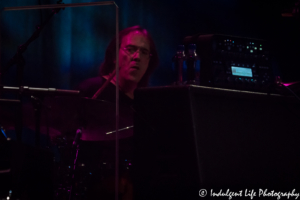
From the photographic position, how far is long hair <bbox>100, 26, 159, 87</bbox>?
10.9 ft

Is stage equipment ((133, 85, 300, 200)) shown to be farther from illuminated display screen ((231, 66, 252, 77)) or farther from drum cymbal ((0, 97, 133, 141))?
drum cymbal ((0, 97, 133, 141))

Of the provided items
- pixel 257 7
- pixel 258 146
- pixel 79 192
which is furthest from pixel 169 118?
pixel 257 7

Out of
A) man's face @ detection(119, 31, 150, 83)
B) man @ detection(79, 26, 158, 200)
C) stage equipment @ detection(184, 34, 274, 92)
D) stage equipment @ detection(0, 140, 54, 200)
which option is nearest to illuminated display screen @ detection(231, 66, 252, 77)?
stage equipment @ detection(184, 34, 274, 92)

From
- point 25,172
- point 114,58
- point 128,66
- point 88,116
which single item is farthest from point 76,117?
point 128,66

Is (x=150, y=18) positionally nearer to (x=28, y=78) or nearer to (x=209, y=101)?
(x=28, y=78)

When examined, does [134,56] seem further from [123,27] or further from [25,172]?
[25,172]

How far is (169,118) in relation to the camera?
1.58 metres

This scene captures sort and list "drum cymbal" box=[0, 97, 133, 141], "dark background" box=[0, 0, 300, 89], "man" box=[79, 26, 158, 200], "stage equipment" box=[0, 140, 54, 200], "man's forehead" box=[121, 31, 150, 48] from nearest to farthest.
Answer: "stage equipment" box=[0, 140, 54, 200] → "drum cymbal" box=[0, 97, 133, 141] → "dark background" box=[0, 0, 300, 89] → "man" box=[79, 26, 158, 200] → "man's forehead" box=[121, 31, 150, 48]

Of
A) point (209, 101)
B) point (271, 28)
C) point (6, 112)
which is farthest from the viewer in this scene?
point (271, 28)

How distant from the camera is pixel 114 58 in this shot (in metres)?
3.32

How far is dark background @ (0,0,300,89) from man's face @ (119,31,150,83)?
11 cm

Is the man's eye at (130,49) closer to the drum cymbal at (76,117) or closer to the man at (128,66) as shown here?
the man at (128,66)

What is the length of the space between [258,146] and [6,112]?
1324 millimetres

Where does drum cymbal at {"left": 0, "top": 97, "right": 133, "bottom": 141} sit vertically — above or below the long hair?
below
